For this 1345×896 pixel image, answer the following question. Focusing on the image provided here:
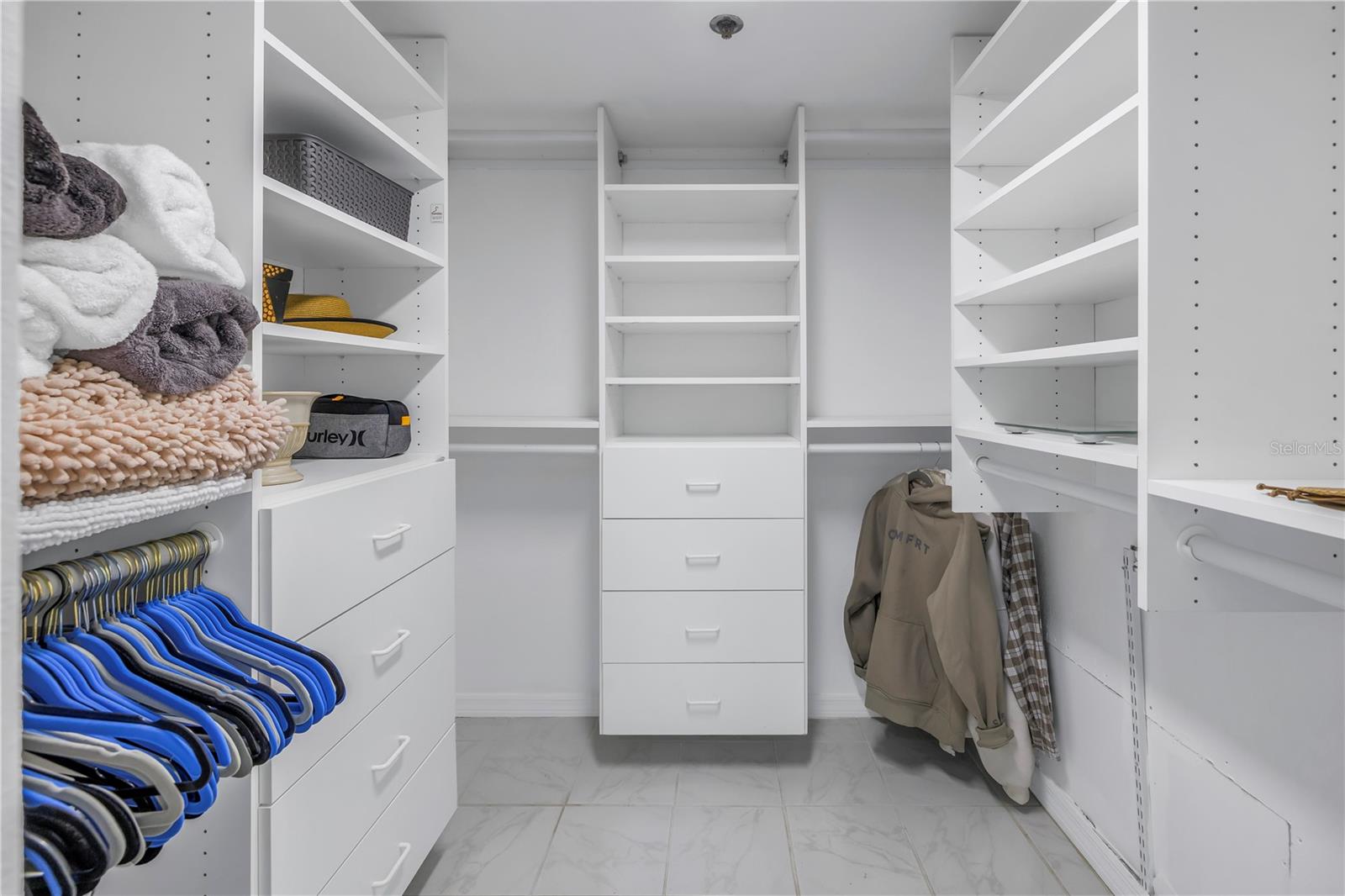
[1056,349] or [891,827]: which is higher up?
[1056,349]

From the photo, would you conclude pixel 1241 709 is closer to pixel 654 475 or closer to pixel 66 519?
pixel 654 475

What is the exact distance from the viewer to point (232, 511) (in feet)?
3.35

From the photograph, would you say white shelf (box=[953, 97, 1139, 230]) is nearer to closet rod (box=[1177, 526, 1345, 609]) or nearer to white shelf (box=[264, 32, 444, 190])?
closet rod (box=[1177, 526, 1345, 609])

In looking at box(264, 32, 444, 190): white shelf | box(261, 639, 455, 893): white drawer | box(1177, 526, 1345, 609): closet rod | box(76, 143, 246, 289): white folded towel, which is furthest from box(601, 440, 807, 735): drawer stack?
box(76, 143, 246, 289): white folded towel

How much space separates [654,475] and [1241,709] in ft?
4.90

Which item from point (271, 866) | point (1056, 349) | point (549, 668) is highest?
point (1056, 349)

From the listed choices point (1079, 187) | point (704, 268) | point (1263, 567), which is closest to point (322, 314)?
point (704, 268)

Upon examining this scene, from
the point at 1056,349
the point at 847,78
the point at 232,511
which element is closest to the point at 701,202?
the point at 847,78

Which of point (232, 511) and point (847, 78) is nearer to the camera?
point (232, 511)

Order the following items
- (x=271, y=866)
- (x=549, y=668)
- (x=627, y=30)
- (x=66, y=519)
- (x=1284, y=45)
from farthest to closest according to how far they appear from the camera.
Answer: (x=549, y=668), (x=627, y=30), (x=271, y=866), (x=1284, y=45), (x=66, y=519)

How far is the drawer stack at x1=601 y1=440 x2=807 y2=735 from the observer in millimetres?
2158

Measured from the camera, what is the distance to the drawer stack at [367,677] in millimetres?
1096

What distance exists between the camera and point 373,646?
54.0 inches

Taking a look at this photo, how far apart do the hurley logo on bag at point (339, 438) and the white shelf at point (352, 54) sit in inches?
34.1
